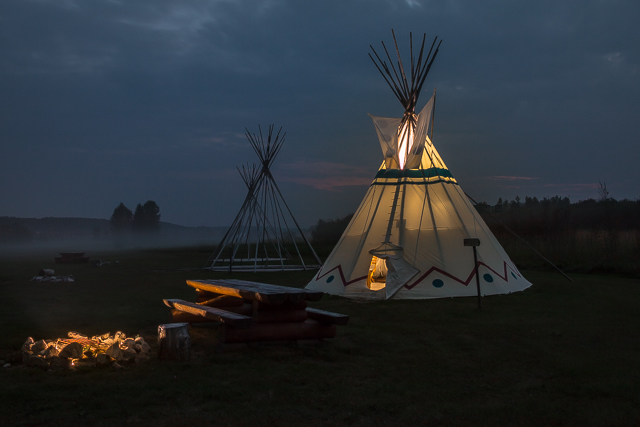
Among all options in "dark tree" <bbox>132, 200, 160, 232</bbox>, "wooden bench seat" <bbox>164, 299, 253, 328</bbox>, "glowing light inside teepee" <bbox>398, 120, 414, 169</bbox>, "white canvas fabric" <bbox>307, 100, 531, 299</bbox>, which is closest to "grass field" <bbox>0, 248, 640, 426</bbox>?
"wooden bench seat" <bbox>164, 299, 253, 328</bbox>

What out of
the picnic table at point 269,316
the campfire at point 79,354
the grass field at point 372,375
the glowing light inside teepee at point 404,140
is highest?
the glowing light inside teepee at point 404,140

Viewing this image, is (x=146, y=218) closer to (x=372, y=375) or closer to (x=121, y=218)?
(x=121, y=218)

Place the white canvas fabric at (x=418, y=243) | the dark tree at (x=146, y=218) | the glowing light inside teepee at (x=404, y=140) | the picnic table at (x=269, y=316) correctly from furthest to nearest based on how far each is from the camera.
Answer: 1. the dark tree at (x=146, y=218)
2. the glowing light inside teepee at (x=404, y=140)
3. the white canvas fabric at (x=418, y=243)
4. the picnic table at (x=269, y=316)

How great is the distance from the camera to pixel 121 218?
48375 millimetres

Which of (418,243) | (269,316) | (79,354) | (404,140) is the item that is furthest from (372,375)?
(404,140)

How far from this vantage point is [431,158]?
29.8 ft

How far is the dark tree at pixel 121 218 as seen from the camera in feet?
158

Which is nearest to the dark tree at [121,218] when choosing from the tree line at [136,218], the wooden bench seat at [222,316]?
the tree line at [136,218]

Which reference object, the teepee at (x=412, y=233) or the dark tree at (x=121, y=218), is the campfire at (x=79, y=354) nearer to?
the teepee at (x=412, y=233)

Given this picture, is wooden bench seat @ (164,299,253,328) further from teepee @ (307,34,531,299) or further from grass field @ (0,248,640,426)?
teepee @ (307,34,531,299)

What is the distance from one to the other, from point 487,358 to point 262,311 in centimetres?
210

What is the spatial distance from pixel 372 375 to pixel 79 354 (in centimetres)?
233

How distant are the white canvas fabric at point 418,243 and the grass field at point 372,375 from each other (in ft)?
3.76

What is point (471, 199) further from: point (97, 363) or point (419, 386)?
point (97, 363)
